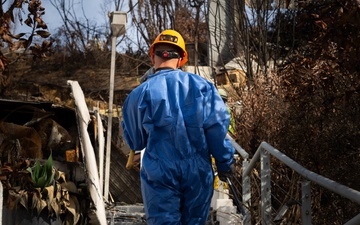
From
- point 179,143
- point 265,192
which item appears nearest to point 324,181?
point 179,143

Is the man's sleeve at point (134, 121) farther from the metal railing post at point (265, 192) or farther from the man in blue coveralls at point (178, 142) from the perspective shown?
the metal railing post at point (265, 192)

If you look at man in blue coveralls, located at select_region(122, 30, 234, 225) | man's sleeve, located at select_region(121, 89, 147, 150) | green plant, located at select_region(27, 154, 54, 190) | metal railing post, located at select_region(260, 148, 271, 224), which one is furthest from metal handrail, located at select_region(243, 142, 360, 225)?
green plant, located at select_region(27, 154, 54, 190)

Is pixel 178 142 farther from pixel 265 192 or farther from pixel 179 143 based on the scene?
pixel 265 192

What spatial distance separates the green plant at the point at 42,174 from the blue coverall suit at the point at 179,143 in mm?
2382

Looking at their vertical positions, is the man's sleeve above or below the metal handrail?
above

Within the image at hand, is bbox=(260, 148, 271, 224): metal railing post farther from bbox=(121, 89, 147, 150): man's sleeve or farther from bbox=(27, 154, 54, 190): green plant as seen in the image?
bbox=(27, 154, 54, 190): green plant

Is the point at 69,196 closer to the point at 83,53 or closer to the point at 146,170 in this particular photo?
the point at 146,170

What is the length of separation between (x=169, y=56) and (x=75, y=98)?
2819 millimetres

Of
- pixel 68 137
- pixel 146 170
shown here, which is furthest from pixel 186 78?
pixel 68 137

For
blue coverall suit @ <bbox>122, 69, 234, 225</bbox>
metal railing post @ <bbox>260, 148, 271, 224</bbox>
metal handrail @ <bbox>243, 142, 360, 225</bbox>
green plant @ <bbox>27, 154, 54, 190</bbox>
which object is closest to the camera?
metal handrail @ <bbox>243, 142, 360, 225</bbox>

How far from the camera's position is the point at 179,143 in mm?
4109

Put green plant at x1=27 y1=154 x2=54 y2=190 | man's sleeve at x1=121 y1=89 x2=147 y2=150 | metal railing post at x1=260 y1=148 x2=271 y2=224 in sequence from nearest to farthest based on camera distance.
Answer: man's sleeve at x1=121 y1=89 x2=147 y2=150 < metal railing post at x1=260 y1=148 x2=271 y2=224 < green plant at x1=27 y1=154 x2=54 y2=190

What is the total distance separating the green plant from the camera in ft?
21.0

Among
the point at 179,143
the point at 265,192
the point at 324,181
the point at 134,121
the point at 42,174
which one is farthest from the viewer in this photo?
the point at 42,174
